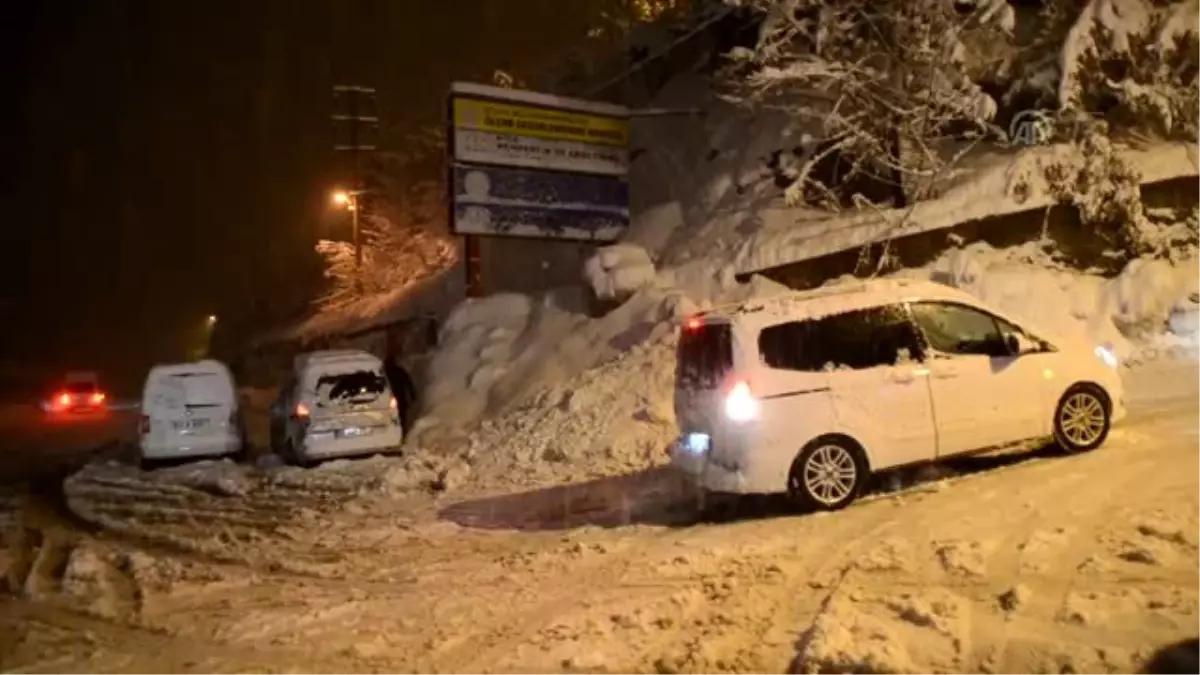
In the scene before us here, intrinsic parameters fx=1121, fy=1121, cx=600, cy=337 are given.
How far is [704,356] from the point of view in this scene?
10.0 m

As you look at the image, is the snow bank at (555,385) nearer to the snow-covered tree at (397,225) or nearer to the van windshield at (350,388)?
the van windshield at (350,388)

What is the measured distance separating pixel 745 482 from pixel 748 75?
11.3 metres

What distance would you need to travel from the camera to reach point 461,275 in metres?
28.0

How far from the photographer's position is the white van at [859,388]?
955 cm

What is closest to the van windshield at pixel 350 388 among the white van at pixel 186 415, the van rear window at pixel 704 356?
the white van at pixel 186 415

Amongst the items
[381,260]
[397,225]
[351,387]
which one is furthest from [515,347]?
[397,225]

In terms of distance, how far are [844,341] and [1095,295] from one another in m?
7.14

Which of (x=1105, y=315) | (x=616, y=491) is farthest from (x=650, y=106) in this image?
(x=616, y=491)

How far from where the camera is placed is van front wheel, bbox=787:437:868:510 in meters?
9.60

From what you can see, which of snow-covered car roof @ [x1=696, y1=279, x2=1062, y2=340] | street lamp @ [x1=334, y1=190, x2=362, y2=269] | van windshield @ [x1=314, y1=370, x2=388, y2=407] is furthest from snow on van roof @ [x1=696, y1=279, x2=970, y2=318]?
street lamp @ [x1=334, y1=190, x2=362, y2=269]

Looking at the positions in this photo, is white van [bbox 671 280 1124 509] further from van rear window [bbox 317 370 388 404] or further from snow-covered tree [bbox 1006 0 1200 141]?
snow-covered tree [bbox 1006 0 1200 141]

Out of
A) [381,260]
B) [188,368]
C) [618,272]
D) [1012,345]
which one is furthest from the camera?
[381,260]

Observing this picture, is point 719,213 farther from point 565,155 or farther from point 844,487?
point 844,487

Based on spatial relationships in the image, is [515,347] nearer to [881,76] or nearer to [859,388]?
[881,76]
